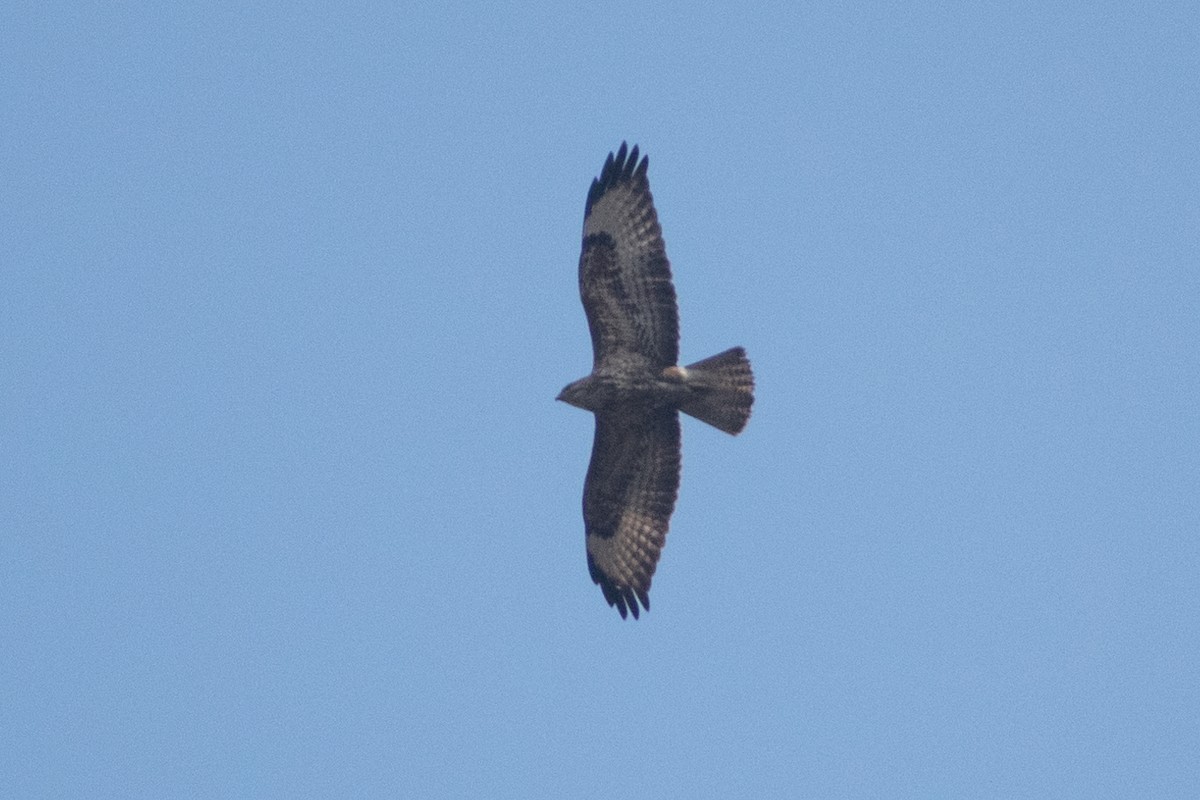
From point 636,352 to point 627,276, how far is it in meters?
0.51

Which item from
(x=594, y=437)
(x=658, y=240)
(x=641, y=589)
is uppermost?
(x=658, y=240)

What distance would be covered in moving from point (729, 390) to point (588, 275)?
1221 millimetres

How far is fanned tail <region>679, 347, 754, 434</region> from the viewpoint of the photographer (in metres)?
12.9

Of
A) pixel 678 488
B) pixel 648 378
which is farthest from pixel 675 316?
pixel 678 488

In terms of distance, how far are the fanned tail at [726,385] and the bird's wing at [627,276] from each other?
21 centimetres

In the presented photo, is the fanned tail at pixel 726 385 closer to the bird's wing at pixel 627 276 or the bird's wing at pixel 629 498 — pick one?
the bird's wing at pixel 627 276

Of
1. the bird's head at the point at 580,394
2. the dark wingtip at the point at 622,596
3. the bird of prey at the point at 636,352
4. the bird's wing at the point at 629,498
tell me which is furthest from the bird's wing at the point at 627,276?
the dark wingtip at the point at 622,596

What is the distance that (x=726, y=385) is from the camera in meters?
12.9

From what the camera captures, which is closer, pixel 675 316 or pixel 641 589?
pixel 675 316

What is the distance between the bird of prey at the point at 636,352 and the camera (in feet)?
42.3

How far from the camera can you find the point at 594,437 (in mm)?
13539

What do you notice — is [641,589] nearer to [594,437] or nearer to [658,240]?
[594,437]

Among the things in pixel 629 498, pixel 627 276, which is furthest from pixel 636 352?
pixel 629 498

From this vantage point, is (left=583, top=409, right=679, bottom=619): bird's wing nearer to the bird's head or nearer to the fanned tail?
the bird's head
